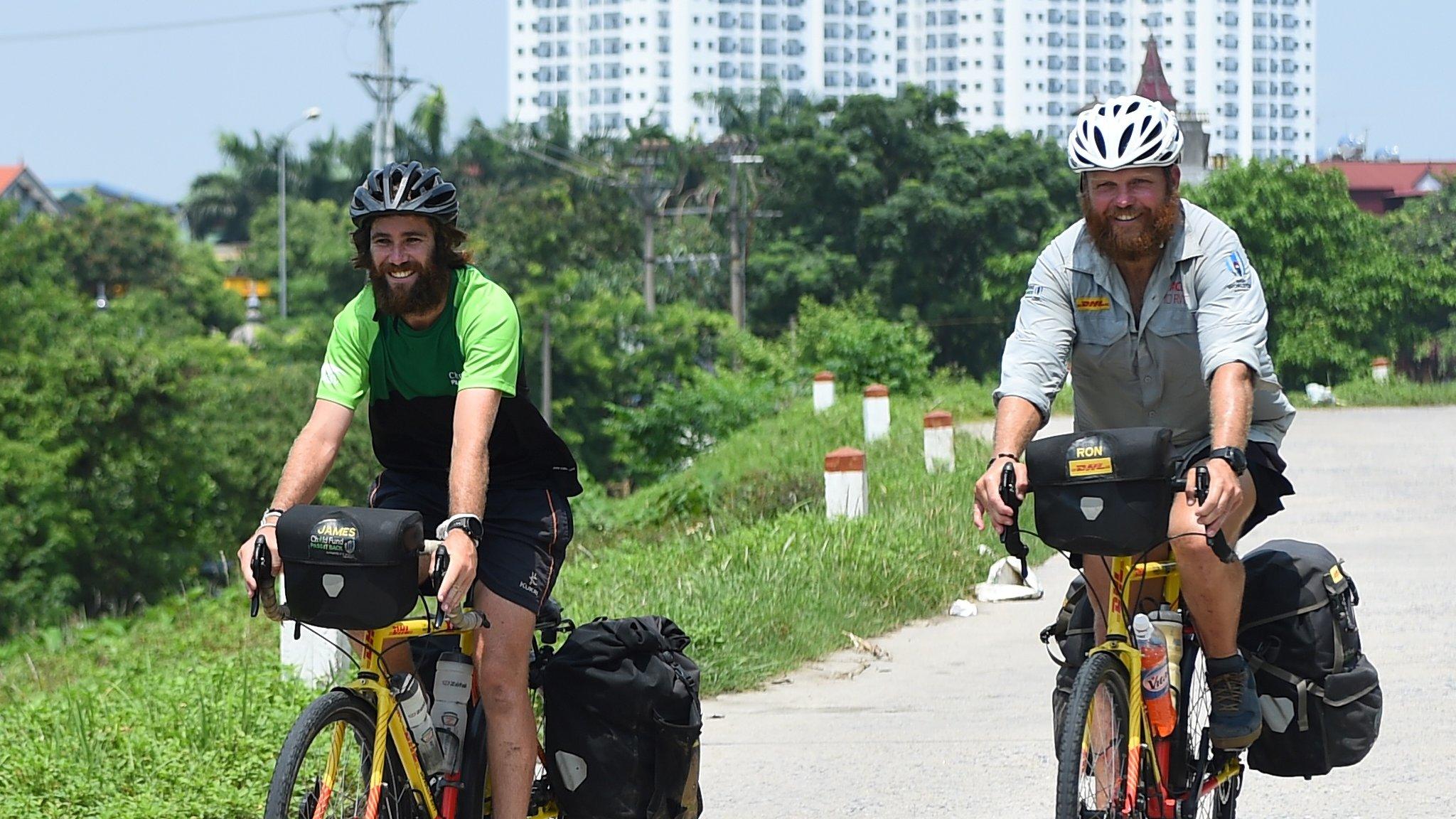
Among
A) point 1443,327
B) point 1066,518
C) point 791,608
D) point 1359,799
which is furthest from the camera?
point 1443,327

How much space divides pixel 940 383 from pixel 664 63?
15020 cm

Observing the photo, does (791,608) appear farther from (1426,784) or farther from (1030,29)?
(1030,29)

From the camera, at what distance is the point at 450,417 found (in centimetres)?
448

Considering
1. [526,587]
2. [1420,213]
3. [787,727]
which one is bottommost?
[787,727]

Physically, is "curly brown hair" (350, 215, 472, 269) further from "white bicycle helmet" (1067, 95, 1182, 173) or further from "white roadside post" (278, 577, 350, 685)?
"white roadside post" (278, 577, 350, 685)

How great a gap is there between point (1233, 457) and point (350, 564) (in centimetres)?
195

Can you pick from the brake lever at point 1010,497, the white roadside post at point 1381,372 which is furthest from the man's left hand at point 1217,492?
the white roadside post at point 1381,372

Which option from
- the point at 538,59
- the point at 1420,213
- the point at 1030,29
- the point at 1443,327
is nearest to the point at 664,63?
the point at 538,59

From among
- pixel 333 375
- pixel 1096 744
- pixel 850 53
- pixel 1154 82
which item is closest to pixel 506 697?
pixel 333 375

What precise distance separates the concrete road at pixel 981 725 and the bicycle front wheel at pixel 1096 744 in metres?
1.42

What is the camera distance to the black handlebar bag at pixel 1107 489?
4105 mm

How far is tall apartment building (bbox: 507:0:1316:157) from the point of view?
182 metres

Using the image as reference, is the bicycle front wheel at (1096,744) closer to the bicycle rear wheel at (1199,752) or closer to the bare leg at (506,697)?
the bicycle rear wheel at (1199,752)

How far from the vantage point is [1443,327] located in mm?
49062
